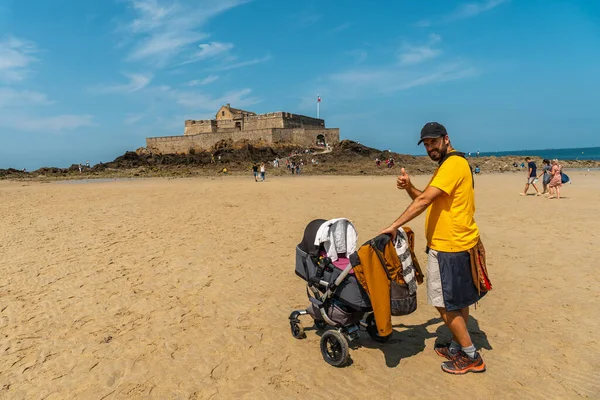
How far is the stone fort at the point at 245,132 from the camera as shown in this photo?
2044 inches

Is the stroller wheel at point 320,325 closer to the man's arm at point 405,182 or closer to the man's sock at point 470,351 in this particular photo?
the man's sock at point 470,351

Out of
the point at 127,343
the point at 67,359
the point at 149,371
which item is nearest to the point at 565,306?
the point at 149,371

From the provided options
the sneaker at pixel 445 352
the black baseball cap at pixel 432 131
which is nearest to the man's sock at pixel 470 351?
the sneaker at pixel 445 352

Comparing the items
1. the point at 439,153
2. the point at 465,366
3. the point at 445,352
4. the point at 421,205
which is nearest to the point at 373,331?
the point at 445,352

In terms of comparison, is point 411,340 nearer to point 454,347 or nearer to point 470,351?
point 454,347

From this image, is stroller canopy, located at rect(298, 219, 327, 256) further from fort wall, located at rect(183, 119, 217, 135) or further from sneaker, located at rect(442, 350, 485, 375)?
fort wall, located at rect(183, 119, 217, 135)

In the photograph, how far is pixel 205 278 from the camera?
5977 millimetres

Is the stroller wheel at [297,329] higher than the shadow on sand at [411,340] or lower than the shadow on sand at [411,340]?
higher

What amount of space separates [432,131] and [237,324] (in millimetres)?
3145

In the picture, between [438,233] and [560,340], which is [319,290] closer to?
[438,233]

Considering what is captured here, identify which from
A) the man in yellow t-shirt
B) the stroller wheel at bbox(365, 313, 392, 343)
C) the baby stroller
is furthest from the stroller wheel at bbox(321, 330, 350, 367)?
the man in yellow t-shirt

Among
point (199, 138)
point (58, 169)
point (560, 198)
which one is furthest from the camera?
point (199, 138)

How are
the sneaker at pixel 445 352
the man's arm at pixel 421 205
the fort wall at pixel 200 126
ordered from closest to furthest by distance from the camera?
the man's arm at pixel 421 205, the sneaker at pixel 445 352, the fort wall at pixel 200 126

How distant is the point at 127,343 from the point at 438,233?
3.51 meters
